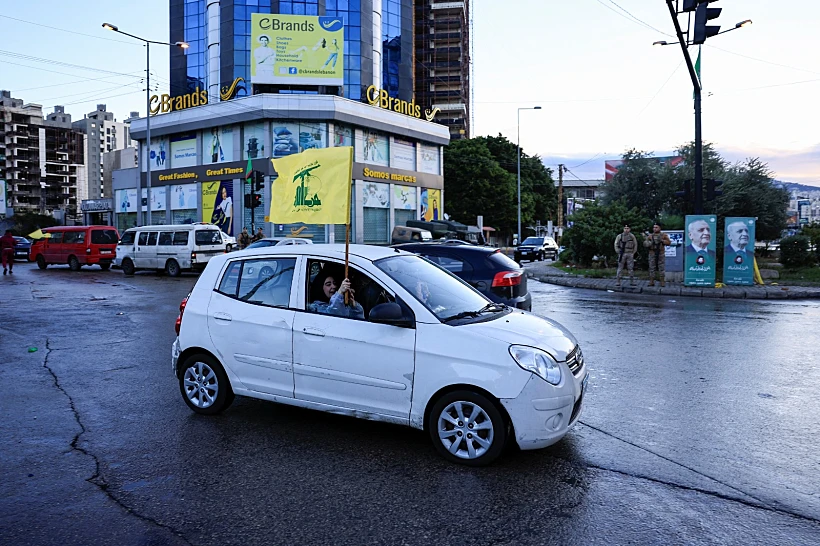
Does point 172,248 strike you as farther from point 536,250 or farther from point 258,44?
point 258,44

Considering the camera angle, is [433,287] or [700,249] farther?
[700,249]

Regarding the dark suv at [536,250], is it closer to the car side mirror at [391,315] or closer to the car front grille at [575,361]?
the car front grille at [575,361]

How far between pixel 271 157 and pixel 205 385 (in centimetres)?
3829

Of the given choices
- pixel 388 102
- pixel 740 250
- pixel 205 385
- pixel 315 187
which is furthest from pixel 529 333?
pixel 388 102

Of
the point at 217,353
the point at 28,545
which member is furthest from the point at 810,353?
the point at 28,545

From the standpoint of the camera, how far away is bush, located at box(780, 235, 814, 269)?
2286cm

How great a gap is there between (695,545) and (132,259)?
2555 centimetres

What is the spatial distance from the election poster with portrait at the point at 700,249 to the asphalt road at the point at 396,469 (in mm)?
11103

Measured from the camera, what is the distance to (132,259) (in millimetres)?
25719

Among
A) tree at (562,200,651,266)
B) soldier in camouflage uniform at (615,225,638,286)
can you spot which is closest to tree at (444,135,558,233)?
tree at (562,200,651,266)

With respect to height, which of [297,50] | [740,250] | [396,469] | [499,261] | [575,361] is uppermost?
[297,50]

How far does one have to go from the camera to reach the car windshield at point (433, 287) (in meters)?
5.19

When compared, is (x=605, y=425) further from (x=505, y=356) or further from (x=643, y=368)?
(x=643, y=368)

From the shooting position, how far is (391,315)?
482cm
